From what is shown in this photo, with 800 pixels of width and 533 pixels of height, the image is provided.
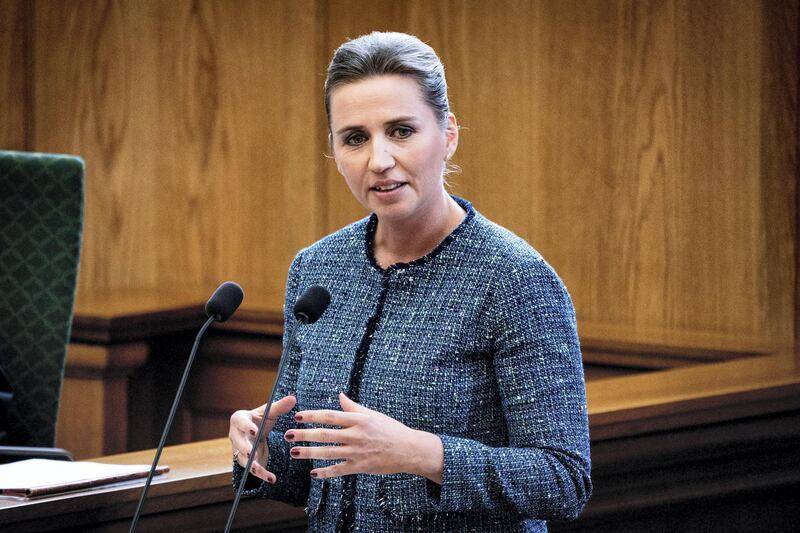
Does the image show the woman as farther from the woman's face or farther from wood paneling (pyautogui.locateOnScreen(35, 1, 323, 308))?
wood paneling (pyautogui.locateOnScreen(35, 1, 323, 308))

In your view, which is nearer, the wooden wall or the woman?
the woman

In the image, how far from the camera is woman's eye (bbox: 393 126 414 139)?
146 cm

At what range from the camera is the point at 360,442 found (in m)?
1.27

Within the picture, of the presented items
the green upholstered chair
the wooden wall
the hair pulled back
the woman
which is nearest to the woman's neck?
the woman

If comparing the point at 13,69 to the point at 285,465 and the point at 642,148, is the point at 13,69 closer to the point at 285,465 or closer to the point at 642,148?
the point at 642,148

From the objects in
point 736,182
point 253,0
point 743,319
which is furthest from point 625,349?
point 253,0

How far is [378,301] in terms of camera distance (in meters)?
1.52

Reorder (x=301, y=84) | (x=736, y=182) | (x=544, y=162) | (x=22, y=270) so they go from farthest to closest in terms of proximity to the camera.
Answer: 1. (x=301, y=84)
2. (x=544, y=162)
3. (x=736, y=182)
4. (x=22, y=270)

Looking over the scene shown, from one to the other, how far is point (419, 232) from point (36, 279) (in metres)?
1.45

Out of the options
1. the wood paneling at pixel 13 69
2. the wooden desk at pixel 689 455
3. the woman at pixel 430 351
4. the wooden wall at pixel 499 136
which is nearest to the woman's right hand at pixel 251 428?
the woman at pixel 430 351

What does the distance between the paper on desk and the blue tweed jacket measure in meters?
0.42

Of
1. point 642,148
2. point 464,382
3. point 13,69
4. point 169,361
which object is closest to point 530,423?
point 464,382

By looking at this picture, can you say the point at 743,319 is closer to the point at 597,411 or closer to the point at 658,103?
the point at 658,103

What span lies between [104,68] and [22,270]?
1.73m
